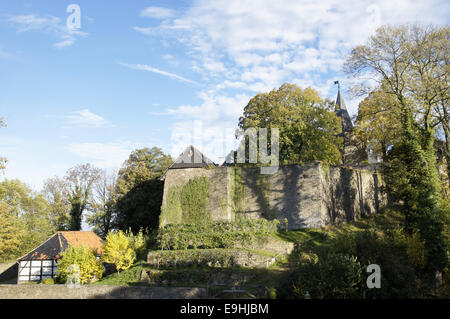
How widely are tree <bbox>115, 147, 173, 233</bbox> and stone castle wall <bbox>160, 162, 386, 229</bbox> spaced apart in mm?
6581

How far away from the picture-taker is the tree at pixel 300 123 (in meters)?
26.5

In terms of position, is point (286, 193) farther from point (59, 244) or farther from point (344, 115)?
point (344, 115)

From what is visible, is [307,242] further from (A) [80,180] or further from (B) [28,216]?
(B) [28,216]

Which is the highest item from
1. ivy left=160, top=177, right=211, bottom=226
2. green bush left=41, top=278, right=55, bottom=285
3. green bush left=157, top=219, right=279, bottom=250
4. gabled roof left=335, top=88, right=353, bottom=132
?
gabled roof left=335, top=88, right=353, bottom=132

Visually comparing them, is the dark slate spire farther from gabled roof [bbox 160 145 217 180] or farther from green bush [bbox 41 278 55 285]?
green bush [bbox 41 278 55 285]

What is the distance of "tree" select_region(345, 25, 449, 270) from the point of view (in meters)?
16.4

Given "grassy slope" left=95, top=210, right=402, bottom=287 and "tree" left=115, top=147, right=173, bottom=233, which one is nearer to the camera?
"grassy slope" left=95, top=210, right=402, bottom=287

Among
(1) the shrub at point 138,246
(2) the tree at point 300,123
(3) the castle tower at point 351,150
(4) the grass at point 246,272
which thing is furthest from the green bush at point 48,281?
(3) the castle tower at point 351,150

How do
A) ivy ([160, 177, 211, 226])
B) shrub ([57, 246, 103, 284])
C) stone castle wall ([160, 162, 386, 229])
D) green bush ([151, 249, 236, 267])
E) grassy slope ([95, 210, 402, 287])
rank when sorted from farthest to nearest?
ivy ([160, 177, 211, 226]), stone castle wall ([160, 162, 386, 229]), shrub ([57, 246, 103, 284]), green bush ([151, 249, 236, 267]), grassy slope ([95, 210, 402, 287])

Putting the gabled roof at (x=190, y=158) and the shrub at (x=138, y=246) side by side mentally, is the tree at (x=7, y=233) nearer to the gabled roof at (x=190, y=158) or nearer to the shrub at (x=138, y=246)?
the shrub at (x=138, y=246)

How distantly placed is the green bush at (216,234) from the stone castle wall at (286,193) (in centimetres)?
166

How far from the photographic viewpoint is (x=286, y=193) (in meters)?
23.2
